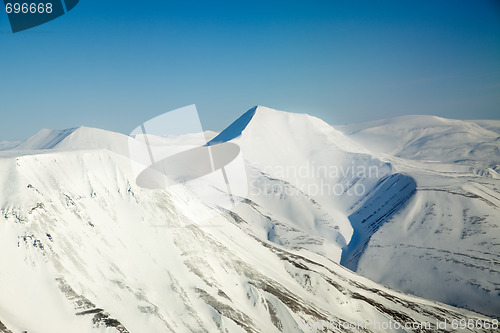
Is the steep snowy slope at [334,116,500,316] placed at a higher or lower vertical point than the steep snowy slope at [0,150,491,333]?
lower

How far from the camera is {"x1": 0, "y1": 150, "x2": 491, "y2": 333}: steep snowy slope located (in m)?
62.7

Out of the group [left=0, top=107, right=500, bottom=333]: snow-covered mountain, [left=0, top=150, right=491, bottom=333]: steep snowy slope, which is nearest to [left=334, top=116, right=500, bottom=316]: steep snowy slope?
[left=0, top=107, right=500, bottom=333]: snow-covered mountain

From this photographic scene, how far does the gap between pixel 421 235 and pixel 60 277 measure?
476 ft

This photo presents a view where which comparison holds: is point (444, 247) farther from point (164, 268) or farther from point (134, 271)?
point (134, 271)

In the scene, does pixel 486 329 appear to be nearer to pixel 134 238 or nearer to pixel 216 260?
pixel 216 260

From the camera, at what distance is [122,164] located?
9794cm

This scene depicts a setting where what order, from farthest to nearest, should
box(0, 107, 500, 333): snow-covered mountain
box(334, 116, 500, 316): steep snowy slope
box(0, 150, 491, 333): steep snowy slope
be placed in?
box(334, 116, 500, 316): steep snowy slope
box(0, 107, 500, 333): snow-covered mountain
box(0, 150, 491, 333): steep snowy slope

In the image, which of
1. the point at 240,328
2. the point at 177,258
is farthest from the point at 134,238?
the point at 240,328

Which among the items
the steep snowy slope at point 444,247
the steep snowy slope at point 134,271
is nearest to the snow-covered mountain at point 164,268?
the steep snowy slope at point 134,271

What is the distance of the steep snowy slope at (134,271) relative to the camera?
6269 cm

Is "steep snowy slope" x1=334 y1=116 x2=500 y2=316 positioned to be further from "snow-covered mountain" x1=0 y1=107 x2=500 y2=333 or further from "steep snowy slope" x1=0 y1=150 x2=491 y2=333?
"steep snowy slope" x1=0 y1=150 x2=491 y2=333

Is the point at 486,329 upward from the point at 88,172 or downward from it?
downward

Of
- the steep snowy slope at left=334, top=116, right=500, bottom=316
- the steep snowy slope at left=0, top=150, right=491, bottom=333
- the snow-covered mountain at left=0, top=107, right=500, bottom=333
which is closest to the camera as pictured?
the steep snowy slope at left=0, top=150, right=491, bottom=333

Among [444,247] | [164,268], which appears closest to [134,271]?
[164,268]
